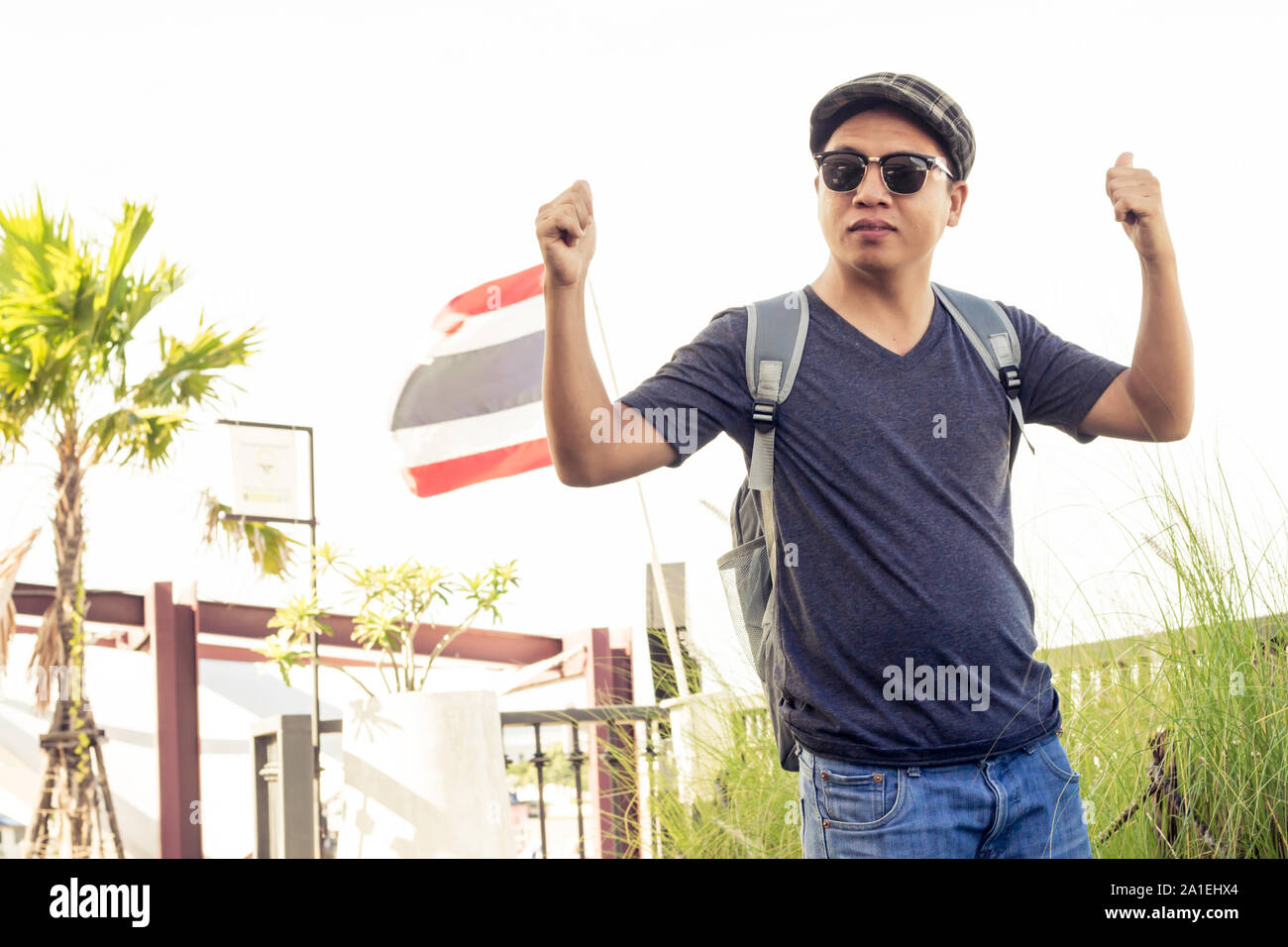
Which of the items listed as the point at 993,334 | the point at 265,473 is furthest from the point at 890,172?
the point at 265,473

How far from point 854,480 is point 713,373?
175 mm

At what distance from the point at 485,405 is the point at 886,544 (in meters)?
4.49

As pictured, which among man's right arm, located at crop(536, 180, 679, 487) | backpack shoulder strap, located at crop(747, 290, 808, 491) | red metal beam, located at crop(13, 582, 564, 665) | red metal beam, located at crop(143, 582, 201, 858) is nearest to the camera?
man's right arm, located at crop(536, 180, 679, 487)

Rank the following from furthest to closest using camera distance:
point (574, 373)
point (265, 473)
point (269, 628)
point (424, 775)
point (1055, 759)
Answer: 1. point (269, 628)
2. point (265, 473)
3. point (424, 775)
4. point (1055, 759)
5. point (574, 373)

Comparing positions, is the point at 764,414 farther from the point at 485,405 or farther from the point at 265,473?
the point at 485,405

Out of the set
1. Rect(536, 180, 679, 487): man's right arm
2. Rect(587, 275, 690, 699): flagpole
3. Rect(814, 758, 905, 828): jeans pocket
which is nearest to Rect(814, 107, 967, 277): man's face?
Rect(536, 180, 679, 487): man's right arm

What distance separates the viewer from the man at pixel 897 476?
1.08m

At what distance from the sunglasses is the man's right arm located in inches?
12.5

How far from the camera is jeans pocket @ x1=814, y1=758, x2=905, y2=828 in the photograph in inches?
42.1

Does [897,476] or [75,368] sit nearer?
[897,476]

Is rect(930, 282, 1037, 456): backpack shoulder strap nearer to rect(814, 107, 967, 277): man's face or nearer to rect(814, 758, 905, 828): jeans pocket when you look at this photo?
rect(814, 107, 967, 277): man's face

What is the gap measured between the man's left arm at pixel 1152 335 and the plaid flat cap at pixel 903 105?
0.56 feet

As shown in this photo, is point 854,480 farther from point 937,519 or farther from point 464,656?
point 464,656

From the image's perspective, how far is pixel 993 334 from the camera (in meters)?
1.22
